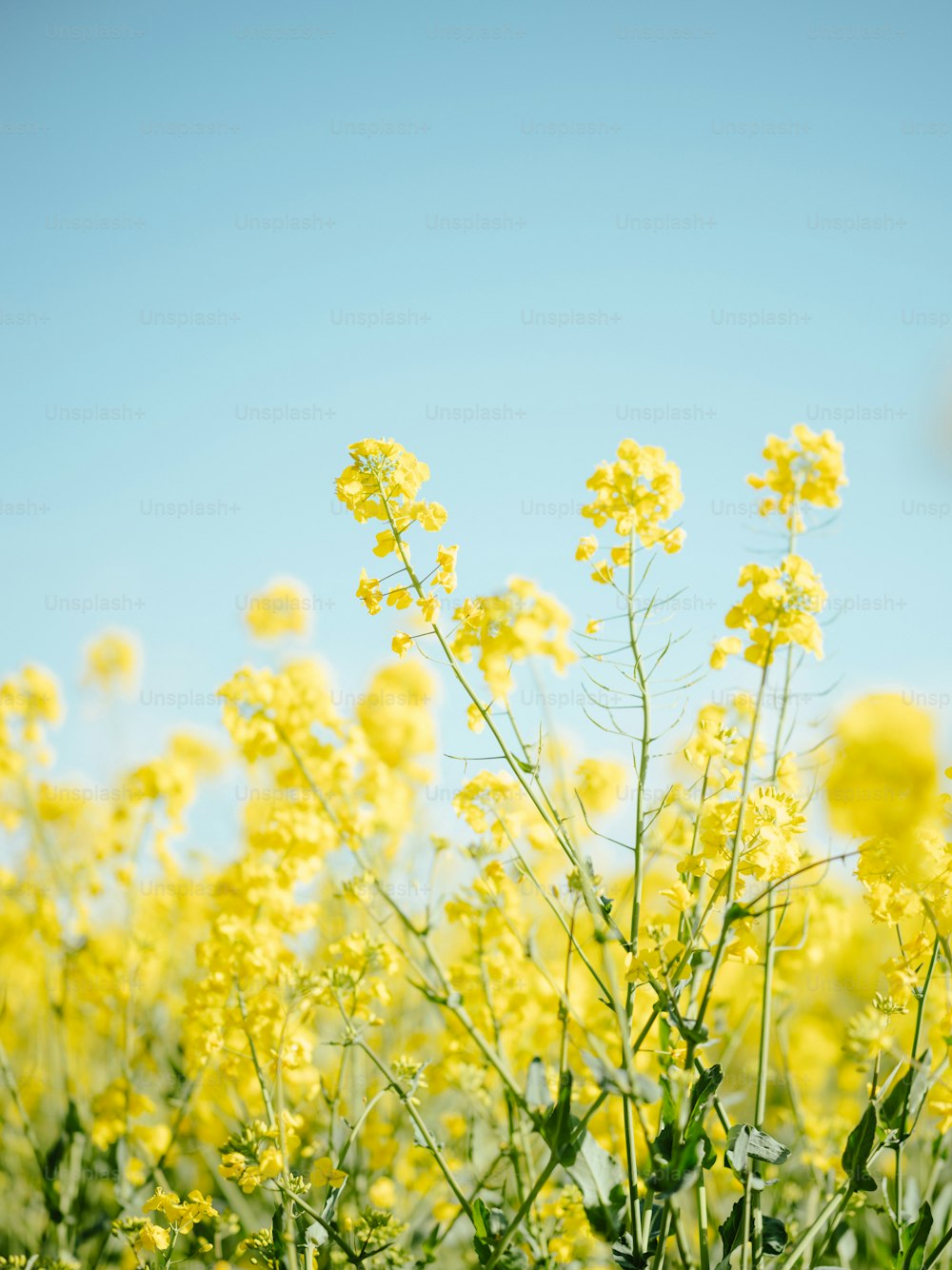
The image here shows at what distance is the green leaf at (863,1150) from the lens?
209 centimetres

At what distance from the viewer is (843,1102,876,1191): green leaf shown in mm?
2090

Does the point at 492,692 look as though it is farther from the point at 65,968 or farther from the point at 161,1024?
the point at 161,1024

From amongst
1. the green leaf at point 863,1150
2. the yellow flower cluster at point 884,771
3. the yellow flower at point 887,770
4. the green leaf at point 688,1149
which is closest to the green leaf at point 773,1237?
the green leaf at point 863,1150

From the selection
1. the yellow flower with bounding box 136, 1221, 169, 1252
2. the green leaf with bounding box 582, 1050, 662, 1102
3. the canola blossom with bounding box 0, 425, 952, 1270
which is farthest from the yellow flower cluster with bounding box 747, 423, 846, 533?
the yellow flower with bounding box 136, 1221, 169, 1252

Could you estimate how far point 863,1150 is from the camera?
2139mm

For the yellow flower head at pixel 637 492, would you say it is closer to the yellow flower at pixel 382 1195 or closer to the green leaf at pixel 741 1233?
the green leaf at pixel 741 1233

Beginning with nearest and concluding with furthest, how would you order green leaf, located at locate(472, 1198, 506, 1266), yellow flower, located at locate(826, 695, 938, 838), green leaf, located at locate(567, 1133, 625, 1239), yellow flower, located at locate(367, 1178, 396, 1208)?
yellow flower, located at locate(826, 695, 938, 838), green leaf, located at locate(567, 1133, 625, 1239), green leaf, located at locate(472, 1198, 506, 1266), yellow flower, located at locate(367, 1178, 396, 1208)

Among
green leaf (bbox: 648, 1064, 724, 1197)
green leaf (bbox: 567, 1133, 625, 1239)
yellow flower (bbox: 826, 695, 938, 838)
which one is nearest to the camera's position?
yellow flower (bbox: 826, 695, 938, 838)

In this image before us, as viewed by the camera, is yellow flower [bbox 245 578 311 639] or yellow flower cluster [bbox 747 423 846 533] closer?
yellow flower cluster [bbox 747 423 846 533]

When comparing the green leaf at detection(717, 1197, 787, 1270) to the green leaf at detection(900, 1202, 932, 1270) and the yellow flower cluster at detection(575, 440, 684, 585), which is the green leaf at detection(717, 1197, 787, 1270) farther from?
the yellow flower cluster at detection(575, 440, 684, 585)

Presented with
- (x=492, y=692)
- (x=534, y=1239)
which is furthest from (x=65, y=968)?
(x=492, y=692)

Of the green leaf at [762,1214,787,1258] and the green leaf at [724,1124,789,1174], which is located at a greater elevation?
the green leaf at [724,1124,789,1174]

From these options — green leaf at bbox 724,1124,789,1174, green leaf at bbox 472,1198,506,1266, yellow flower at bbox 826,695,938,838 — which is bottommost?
green leaf at bbox 472,1198,506,1266

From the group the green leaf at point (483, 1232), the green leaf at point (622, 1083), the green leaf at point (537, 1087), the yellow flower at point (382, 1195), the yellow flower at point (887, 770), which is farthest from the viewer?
the yellow flower at point (382, 1195)
